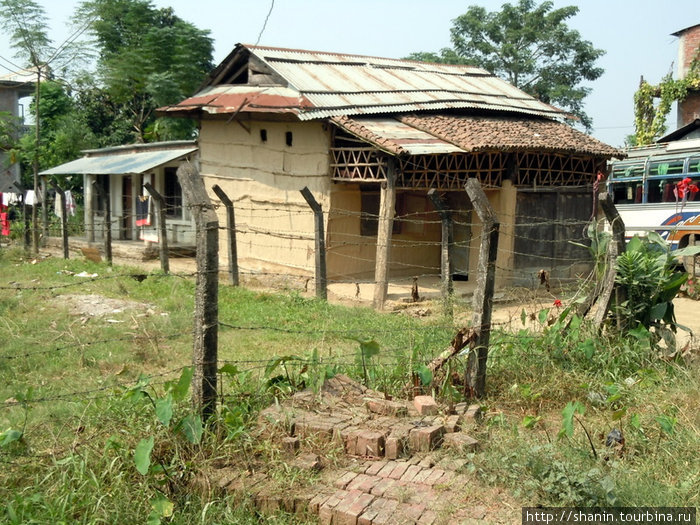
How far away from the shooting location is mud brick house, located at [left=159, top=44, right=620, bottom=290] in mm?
11906

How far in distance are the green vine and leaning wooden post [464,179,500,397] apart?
22567mm

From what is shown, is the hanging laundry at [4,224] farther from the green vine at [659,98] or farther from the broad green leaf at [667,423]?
the green vine at [659,98]

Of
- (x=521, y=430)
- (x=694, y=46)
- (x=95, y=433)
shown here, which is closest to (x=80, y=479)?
(x=95, y=433)

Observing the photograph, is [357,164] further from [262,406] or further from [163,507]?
[163,507]

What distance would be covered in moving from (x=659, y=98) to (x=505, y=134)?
51.9ft

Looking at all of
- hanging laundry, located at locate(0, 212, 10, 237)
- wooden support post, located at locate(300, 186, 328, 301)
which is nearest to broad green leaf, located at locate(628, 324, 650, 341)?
wooden support post, located at locate(300, 186, 328, 301)

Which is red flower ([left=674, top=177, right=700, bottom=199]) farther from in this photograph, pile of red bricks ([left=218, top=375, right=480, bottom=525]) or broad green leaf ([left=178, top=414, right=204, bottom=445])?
broad green leaf ([left=178, top=414, right=204, bottom=445])

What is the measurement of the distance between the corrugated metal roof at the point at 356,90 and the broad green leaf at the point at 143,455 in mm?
8692

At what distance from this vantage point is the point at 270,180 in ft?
44.6

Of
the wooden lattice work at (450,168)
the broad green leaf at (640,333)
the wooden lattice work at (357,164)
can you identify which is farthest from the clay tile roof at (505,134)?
the broad green leaf at (640,333)

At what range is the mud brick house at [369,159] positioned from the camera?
11906mm

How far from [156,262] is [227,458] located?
12.6 metres

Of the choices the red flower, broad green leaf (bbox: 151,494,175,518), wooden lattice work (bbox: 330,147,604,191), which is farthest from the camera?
the red flower

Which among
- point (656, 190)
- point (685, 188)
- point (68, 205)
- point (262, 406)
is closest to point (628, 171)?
point (656, 190)
